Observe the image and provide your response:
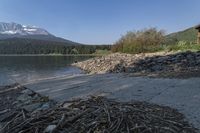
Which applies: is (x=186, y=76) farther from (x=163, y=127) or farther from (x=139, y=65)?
(x=139, y=65)

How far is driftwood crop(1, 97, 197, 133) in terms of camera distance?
18.8ft

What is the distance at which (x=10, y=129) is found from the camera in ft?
20.0

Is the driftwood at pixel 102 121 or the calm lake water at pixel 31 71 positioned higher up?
the driftwood at pixel 102 121

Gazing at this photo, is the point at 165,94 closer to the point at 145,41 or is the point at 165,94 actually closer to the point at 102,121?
the point at 102,121

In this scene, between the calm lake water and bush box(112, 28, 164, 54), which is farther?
bush box(112, 28, 164, 54)

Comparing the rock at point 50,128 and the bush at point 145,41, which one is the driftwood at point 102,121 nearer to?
the rock at point 50,128

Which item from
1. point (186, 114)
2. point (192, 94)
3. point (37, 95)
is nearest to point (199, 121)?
point (186, 114)

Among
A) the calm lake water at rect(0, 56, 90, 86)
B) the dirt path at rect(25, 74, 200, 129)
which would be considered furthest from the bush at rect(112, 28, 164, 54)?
the dirt path at rect(25, 74, 200, 129)

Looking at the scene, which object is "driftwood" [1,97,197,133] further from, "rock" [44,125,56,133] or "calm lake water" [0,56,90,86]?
"calm lake water" [0,56,90,86]

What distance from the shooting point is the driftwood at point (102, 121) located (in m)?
5.73

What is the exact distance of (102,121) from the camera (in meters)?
5.88

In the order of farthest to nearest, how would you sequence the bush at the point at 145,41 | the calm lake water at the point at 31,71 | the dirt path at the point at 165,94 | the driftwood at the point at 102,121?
the bush at the point at 145,41 → the calm lake water at the point at 31,71 → the dirt path at the point at 165,94 → the driftwood at the point at 102,121

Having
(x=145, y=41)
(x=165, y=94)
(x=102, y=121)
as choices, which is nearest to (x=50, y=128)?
(x=102, y=121)

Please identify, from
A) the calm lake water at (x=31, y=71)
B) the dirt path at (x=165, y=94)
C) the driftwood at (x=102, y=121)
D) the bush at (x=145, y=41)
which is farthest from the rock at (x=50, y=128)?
the bush at (x=145, y=41)
